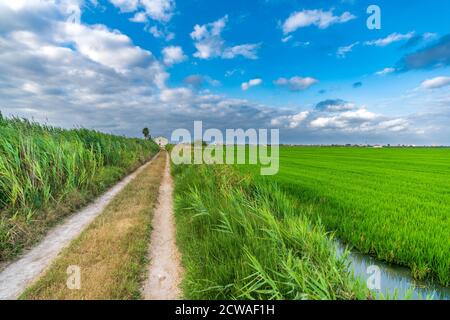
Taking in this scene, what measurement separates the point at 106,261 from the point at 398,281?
4066mm

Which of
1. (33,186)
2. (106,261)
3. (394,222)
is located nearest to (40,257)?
(106,261)

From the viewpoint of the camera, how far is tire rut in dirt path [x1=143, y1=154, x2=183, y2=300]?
11.0 ft

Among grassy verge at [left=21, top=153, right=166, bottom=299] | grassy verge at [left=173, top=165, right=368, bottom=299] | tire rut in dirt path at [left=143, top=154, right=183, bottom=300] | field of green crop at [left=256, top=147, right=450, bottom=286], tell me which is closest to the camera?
grassy verge at [left=173, top=165, right=368, bottom=299]

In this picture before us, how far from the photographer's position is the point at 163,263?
13.6 ft

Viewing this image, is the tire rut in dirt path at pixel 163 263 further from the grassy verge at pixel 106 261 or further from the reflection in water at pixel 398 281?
the reflection in water at pixel 398 281

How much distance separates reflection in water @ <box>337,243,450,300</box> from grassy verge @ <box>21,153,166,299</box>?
279 cm

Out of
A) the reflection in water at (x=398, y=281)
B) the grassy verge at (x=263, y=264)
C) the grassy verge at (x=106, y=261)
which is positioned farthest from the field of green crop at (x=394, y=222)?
the grassy verge at (x=106, y=261)

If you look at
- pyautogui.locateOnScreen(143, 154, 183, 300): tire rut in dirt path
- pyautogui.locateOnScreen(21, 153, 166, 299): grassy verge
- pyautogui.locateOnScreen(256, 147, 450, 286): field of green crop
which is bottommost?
pyautogui.locateOnScreen(143, 154, 183, 300): tire rut in dirt path

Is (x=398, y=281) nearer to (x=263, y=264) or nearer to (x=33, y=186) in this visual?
(x=263, y=264)

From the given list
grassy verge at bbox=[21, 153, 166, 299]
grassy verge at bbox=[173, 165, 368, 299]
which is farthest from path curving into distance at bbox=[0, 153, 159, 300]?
grassy verge at bbox=[173, 165, 368, 299]

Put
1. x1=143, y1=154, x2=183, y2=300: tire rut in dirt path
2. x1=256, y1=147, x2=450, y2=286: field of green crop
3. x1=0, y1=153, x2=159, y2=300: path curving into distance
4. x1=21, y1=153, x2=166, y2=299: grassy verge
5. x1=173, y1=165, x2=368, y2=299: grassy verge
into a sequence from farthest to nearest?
x1=256, y1=147, x2=450, y2=286: field of green crop < x1=0, y1=153, x2=159, y2=300: path curving into distance < x1=143, y1=154, x2=183, y2=300: tire rut in dirt path < x1=21, y1=153, x2=166, y2=299: grassy verge < x1=173, y1=165, x2=368, y2=299: grassy verge

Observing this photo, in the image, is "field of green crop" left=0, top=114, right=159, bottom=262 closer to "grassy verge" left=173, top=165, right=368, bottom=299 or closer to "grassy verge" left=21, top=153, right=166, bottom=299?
"grassy verge" left=21, top=153, right=166, bottom=299
